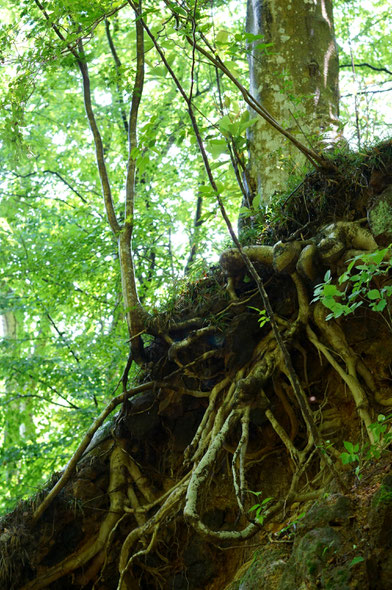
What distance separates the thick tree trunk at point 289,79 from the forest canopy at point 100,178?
0.34 feet

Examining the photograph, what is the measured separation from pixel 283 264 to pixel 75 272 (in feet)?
16.9

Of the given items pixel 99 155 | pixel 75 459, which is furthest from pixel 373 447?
Answer: pixel 99 155

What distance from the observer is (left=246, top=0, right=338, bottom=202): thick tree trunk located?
4.93m

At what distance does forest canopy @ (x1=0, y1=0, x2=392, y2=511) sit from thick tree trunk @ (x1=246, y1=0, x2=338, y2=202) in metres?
0.10

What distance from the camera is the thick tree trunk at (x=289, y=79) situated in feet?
16.2

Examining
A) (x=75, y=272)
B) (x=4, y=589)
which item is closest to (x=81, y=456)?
(x=4, y=589)

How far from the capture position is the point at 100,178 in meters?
5.44

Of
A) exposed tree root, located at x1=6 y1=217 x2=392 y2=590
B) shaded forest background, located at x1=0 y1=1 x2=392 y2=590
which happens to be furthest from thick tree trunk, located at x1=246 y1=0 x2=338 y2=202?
exposed tree root, located at x1=6 y1=217 x2=392 y2=590

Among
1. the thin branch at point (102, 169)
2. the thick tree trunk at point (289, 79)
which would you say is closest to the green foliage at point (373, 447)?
the thick tree trunk at point (289, 79)

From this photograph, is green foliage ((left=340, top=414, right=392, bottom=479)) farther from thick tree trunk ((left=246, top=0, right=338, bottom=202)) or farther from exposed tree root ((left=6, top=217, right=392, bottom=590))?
thick tree trunk ((left=246, top=0, right=338, bottom=202))

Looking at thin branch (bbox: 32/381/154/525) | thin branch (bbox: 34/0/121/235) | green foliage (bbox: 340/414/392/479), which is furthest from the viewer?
thin branch (bbox: 34/0/121/235)

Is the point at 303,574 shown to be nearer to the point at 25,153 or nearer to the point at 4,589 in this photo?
the point at 4,589

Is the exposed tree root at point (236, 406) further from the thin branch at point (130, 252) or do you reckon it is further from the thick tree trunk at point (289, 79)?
the thick tree trunk at point (289, 79)

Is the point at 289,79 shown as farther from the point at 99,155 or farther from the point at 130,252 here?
the point at 130,252
